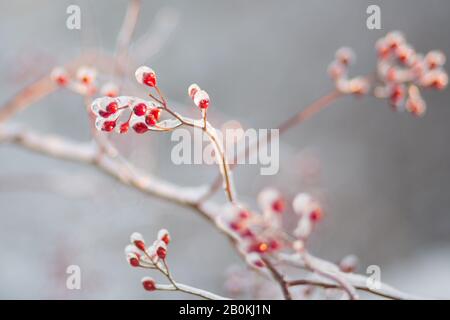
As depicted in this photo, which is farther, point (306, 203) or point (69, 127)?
point (69, 127)

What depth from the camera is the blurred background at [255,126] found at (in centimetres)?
357

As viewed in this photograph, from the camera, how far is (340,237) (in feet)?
12.6

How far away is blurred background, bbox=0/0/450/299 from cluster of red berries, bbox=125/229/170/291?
7.94ft

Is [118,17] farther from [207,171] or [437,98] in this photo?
[437,98]

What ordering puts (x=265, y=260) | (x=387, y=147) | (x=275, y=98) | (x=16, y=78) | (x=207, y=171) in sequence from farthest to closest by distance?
(x=275, y=98), (x=387, y=147), (x=207, y=171), (x=16, y=78), (x=265, y=260)

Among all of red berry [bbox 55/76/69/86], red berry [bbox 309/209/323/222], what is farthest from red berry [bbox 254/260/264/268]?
red berry [bbox 55/76/69/86]

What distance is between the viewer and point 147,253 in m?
0.64

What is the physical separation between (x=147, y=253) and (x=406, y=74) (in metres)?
0.59

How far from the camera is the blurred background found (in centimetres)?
357

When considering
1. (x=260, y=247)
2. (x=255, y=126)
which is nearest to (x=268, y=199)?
(x=260, y=247)

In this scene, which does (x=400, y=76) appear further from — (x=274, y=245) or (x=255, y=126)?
(x=255, y=126)

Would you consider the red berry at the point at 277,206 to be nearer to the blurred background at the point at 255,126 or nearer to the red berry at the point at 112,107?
the red berry at the point at 112,107

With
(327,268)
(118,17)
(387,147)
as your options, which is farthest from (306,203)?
(118,17)
